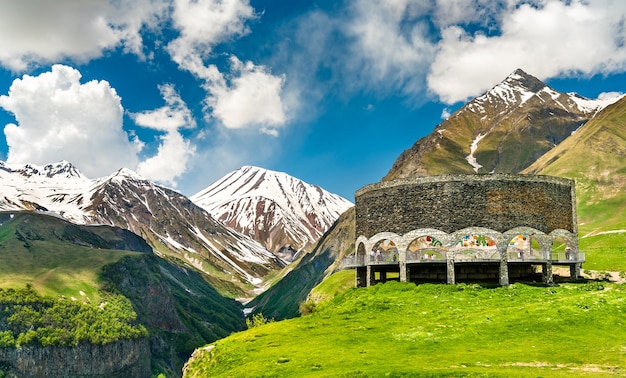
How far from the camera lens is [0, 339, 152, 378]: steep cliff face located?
150250 millimetres

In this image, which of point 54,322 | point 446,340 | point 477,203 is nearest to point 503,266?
point 477,203

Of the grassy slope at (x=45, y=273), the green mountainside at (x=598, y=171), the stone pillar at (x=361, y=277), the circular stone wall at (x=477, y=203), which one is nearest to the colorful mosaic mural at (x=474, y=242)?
the circular stone wall at (x=477, y=203)

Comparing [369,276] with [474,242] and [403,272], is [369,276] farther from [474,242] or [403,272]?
[474,242]

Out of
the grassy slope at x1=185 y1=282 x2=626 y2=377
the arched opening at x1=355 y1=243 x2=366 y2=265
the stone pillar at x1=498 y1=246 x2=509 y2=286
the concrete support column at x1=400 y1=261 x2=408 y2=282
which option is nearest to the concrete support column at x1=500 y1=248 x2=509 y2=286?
the stone pillar at x1=498 y1=246 x2=509 y2=286

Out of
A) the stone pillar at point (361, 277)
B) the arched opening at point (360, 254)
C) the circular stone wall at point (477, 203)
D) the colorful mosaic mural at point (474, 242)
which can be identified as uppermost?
the circular stone wall at point (477, 203)

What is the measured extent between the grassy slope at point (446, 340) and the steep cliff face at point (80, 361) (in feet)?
447

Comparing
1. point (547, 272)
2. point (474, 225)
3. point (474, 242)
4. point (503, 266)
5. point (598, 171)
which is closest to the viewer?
point (503, 266)

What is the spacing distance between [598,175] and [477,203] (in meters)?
125

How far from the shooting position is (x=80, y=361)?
16188 cm

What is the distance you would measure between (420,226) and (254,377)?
3022 centimetres

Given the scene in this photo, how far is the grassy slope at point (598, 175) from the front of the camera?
381 feet

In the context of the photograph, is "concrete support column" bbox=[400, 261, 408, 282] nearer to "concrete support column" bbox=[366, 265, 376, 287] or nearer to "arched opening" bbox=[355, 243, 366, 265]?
"concrete support column" bbox=[366, 265, 376, 287]

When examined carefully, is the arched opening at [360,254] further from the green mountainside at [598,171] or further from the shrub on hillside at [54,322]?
the shrub on hillside at [54,322]

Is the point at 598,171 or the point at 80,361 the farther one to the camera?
the point at 80,361
